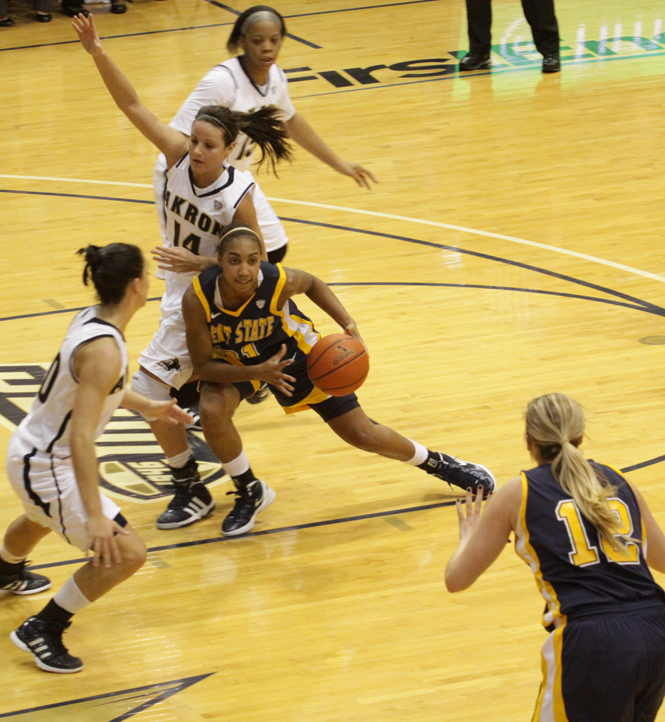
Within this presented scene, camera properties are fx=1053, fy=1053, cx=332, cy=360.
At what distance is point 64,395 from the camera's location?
329cm

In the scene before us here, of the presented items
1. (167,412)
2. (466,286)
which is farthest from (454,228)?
(167,412)

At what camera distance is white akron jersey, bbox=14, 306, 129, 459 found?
10.6ft

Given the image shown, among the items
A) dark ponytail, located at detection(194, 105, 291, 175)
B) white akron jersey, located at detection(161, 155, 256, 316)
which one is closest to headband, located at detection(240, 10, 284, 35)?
dark ponytail, located at detection(194, 105, 291, 175)

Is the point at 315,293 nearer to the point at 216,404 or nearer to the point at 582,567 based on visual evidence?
the point at 216,404

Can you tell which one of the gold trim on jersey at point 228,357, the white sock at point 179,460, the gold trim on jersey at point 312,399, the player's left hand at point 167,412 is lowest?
the white sock at point 179,460

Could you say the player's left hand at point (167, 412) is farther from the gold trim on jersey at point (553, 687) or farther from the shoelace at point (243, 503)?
the gold trim on jersey at point (553, 687)

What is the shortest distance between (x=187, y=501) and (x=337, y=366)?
2.99 feet

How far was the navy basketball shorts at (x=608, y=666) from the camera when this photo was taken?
2.46 meters

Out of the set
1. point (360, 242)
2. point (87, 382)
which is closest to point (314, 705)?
point (87, 382)

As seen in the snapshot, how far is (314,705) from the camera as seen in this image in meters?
3.32

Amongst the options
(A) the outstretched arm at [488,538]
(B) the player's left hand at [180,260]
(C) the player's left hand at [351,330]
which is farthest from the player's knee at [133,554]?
(C) the player's left hand at [351,330]

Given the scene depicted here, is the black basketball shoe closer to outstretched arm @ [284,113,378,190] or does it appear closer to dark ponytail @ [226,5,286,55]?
outstretched arm @ [284,113,378,190]

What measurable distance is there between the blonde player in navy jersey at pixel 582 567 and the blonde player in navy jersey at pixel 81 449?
3.92 feet

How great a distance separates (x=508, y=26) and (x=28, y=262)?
7.97 metres
